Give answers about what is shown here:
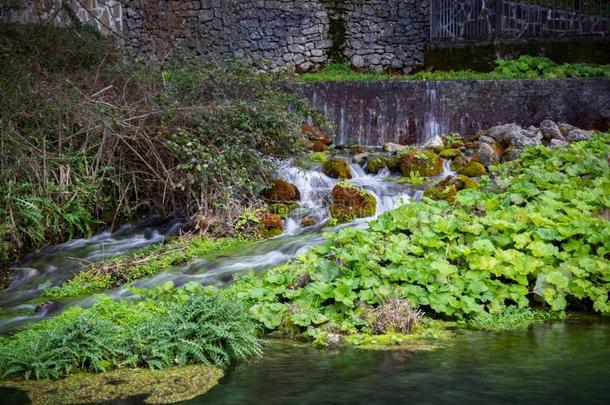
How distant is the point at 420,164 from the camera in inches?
496

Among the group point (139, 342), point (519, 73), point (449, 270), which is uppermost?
point (519, 73)

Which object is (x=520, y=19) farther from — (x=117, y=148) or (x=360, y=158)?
(x=117, y=148)

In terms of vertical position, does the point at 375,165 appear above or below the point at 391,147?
below

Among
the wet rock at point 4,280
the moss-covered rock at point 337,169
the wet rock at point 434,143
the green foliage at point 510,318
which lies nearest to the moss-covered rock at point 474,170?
the wet rock at point 434,143

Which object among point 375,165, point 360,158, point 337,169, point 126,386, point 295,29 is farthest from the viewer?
point 295,29

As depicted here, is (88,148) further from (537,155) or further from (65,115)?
(537,155)

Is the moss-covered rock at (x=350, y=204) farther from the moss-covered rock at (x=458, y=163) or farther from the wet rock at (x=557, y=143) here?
the wet rock at (x=557, y=143)

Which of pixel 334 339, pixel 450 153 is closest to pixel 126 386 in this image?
pixel 334 339

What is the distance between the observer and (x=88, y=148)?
11008 millimetres

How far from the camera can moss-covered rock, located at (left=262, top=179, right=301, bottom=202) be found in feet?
38.5

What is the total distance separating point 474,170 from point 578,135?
235 centimetres

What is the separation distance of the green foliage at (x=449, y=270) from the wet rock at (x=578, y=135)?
4.93 meters

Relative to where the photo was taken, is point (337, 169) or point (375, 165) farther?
point (375, 165)

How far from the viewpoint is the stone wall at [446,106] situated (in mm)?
15188
